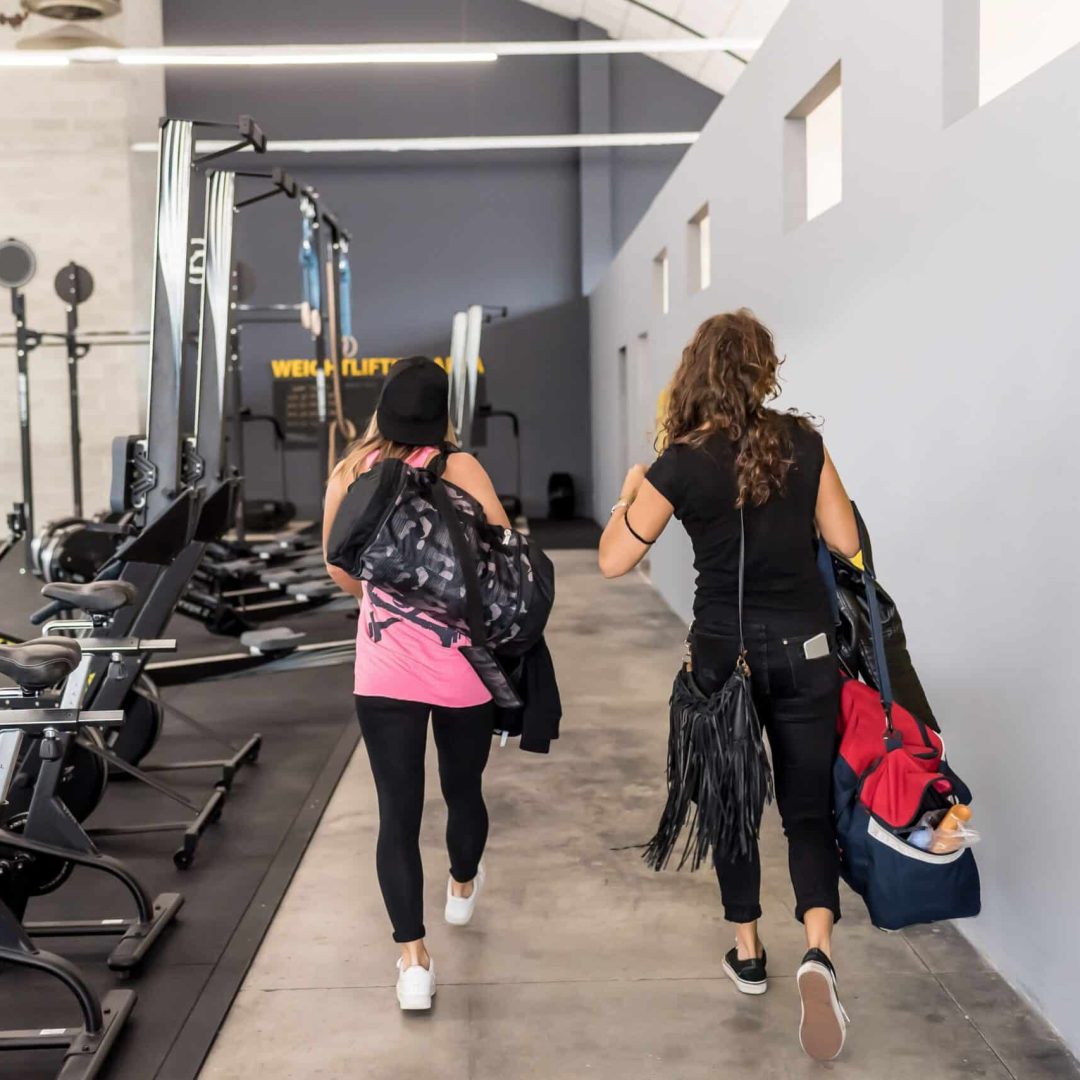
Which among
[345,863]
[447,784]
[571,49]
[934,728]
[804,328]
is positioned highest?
[571,49]

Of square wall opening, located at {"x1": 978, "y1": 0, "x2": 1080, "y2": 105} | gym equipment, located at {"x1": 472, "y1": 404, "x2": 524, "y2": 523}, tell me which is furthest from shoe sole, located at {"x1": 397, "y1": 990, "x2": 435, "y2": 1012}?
gym equipment, located at {"x1": 472, "y1": 404, "x2": 524, "y2": 523}

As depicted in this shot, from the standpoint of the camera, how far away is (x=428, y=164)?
14016 mm

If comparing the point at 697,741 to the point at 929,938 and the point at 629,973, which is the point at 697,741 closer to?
the point at 629,973

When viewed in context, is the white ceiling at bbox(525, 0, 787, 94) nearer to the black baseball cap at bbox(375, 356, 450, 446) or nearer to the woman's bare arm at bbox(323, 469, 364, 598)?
the black baseball cap at bbox(375, 356, 450, 446)

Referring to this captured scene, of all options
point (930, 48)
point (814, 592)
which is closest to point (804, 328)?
point (930, 48)

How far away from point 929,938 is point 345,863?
1.51m

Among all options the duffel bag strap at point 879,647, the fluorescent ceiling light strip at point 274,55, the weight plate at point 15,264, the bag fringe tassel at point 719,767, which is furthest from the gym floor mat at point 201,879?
the fluorescent ceiling light strip at point 274,55

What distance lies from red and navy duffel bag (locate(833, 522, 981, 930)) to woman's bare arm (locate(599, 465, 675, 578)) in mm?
399

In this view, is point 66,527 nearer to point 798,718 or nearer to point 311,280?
point 311,280

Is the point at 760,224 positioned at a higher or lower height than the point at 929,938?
higher

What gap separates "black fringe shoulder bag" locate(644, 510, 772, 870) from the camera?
2141mm

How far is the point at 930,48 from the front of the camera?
2.76 meters

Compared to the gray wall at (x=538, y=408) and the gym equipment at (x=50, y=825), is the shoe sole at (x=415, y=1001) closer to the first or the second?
the gym equipment at (x=50, y=825)

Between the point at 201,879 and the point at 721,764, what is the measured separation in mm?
1614
